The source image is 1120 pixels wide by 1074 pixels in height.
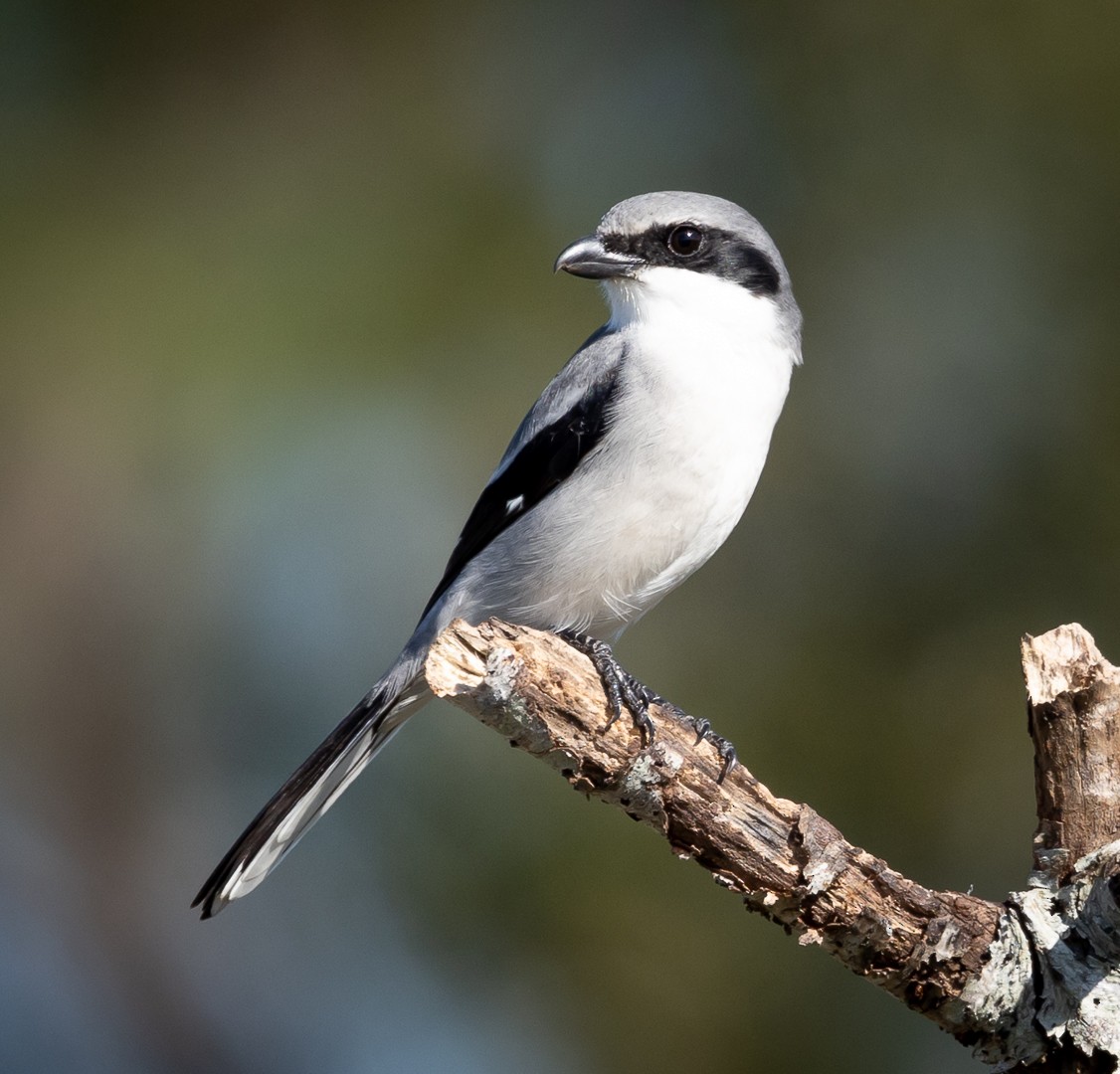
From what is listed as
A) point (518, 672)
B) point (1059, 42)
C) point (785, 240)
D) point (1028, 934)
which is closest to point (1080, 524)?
point (785, 240)

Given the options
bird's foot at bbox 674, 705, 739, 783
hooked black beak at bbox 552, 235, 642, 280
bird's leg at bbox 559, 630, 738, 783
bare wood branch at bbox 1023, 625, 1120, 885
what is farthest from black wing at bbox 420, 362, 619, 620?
bare wood branch at bbox 1023, 625, 1120, 885

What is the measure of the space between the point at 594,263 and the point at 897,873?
6.27 feet

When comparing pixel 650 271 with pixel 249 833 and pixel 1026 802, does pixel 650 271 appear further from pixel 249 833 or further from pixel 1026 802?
pixel 1026 802

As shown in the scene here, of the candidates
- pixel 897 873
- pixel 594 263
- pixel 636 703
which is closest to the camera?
pixel 897 873

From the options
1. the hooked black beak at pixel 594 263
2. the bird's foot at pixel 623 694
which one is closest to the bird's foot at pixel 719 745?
→ the bird's foot at pixel 623 694

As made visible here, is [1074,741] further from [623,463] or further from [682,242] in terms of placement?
[682,242]

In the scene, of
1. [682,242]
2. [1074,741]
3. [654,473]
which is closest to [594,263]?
[682,242]

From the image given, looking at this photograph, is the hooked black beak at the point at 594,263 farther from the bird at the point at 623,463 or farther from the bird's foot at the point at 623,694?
the bird's foot at the point at 623,694

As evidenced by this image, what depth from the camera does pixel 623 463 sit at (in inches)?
142

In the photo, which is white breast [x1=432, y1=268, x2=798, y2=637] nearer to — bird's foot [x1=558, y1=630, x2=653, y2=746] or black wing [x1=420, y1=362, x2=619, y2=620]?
black wing [x1=420, y1=362, x2=619, y2=620]

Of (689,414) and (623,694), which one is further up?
(689,414)

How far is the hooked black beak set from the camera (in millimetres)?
3832

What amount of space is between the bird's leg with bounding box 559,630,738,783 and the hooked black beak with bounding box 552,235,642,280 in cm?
115

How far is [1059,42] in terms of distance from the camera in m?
5.79
